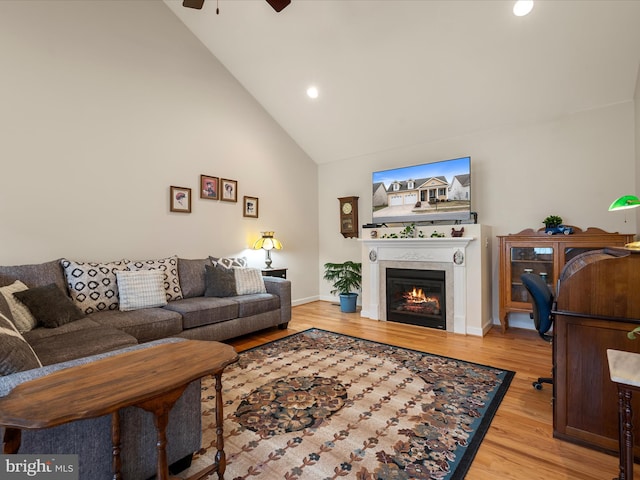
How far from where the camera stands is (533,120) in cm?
384

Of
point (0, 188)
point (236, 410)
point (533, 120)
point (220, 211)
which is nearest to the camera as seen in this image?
point (236, 410)

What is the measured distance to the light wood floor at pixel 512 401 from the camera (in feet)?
5.12

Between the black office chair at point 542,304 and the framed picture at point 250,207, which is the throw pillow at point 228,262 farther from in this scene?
the black office chair at point 542,304

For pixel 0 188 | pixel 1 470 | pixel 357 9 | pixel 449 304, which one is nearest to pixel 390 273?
pixel 449 304

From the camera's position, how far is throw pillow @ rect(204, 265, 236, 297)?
3664 millimetres

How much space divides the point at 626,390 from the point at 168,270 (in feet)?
12.2

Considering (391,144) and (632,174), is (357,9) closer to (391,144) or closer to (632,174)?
(391,144)

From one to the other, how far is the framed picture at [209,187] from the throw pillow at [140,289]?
4.55 feet

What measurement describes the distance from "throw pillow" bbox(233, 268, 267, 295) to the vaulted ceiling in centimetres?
270

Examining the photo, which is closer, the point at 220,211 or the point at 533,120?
the point at 533,120

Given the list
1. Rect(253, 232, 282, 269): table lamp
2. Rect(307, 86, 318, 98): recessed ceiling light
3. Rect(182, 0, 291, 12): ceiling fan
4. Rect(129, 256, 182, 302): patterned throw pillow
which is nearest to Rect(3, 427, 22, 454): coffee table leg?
A: Rect(129, 256, 182, 302): patterned throw pillow

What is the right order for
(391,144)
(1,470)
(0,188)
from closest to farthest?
(1,470) < (0,188) < (391,144)

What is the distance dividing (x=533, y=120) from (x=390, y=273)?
2.62 m

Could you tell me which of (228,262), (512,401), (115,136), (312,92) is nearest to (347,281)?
(228,262)
